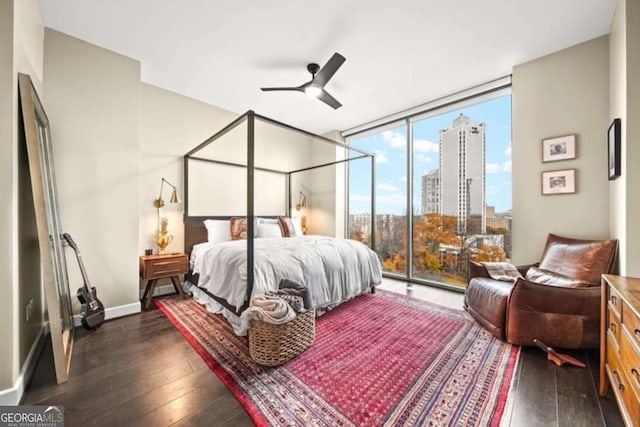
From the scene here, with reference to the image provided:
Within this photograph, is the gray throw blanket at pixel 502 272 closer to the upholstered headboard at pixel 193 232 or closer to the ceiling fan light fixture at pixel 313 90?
the ceiling fan light fixture at pixel 313 90

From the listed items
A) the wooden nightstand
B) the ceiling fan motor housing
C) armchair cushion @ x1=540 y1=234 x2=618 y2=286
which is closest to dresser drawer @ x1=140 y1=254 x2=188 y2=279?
the wooden nightstand

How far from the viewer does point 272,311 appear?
72.4 inches

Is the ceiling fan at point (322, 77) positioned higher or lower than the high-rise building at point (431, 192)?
higher

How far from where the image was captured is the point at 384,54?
8.91 ft

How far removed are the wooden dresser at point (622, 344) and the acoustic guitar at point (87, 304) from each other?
3.74 metres

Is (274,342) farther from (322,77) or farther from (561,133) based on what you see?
(561,133)

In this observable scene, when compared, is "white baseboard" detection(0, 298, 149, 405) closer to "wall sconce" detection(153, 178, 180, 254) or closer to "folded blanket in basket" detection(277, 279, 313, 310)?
"wall sconce" detection(153, 178, 180, 254)

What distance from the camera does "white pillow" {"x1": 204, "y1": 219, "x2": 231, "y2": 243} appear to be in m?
3.64

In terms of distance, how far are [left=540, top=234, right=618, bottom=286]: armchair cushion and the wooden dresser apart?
30.9 inches

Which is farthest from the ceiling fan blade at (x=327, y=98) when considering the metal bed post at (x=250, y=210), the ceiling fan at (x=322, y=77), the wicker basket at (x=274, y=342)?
the wicker basket at (x=274, y=342)

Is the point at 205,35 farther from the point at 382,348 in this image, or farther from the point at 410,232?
the point at 410,232

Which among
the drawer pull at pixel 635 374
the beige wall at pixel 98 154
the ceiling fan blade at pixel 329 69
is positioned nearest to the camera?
the drawer pull at pixel 635 374

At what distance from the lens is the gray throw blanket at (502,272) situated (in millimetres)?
2547

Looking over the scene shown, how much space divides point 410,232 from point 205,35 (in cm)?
382
